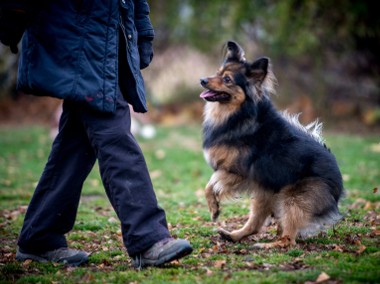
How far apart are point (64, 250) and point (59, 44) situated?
1.62 m

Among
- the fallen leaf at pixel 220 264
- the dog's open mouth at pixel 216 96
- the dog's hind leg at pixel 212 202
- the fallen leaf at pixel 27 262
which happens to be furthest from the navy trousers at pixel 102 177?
the dog's open mouth at pixel 216 96

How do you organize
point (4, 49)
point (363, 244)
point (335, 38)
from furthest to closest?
point (4, 49), point (335, 38), point (363, 244)

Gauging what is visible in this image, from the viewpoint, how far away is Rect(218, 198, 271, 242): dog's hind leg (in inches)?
183

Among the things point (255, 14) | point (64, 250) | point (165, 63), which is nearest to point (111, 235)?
point (64, 250)

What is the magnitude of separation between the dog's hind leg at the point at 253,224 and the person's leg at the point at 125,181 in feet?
3.85

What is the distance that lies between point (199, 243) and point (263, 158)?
Result: 932mm

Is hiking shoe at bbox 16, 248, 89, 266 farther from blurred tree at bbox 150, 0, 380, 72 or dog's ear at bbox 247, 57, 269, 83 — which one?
blurred tree at bbox 150, 0, 380, 72

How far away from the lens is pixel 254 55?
596 inches

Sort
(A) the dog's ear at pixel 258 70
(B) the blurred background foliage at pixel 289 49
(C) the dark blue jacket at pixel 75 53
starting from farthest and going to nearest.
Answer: (B) the blurred background foliage at pixel 289 49, (A) the dog's ear at pixel 258 70, (C) the dark blue jacket at pixel 75 53

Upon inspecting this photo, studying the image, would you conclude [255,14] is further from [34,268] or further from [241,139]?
[34,268]

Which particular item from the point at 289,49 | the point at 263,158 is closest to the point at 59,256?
the point at 263,158

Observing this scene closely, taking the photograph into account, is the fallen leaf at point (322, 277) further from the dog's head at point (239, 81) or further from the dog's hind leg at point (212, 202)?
the dog's head at point (239, 81)

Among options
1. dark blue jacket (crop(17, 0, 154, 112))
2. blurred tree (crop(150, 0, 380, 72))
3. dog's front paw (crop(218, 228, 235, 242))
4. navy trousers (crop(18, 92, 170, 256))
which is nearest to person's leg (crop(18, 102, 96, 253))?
navy trousers (crop(18, 92, 170, 256))

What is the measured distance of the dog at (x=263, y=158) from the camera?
14.3 ft
